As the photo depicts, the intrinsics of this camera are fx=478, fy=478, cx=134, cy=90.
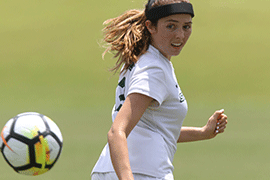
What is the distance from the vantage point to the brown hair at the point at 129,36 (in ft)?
9.00

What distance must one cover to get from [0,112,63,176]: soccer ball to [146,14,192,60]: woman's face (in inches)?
44.6

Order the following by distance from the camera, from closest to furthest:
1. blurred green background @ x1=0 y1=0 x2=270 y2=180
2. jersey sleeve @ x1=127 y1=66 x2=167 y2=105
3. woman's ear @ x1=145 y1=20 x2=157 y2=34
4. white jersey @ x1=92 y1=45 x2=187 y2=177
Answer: jersey sleeve @ x1=127 y1=66 x2=167 y2=105 → white jersey @ x1=92 y1=45 x2=187 y2=177 → woman's ear @ x1=145 y1=20 x2=157 y2=34 → blurred green background @ x1=0 y1=0 x2=270 y2=180

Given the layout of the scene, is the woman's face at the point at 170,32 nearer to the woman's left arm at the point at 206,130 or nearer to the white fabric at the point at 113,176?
the white fabric at the point at 113,176

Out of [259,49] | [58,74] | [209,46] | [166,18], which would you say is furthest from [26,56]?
[166,18]

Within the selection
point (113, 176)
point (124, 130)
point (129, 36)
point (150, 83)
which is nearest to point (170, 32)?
point (129, 36)

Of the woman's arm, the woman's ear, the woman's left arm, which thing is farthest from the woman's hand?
the woman's arm

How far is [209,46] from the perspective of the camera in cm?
1241

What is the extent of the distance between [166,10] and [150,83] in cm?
48

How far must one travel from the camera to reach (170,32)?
273cm

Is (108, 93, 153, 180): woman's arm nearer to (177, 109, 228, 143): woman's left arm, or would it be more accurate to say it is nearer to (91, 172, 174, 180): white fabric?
(91, 172, 174, 180): white fabric

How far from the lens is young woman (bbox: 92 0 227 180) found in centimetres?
252

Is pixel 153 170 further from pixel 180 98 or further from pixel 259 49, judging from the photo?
pixel 259 49

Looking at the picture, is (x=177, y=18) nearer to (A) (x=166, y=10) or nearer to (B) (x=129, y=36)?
(A) (x=166, y=10)

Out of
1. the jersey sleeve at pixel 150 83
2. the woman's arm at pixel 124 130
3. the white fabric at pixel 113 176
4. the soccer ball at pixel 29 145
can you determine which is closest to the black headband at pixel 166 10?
the jersey sleeve at pixel 150 83
